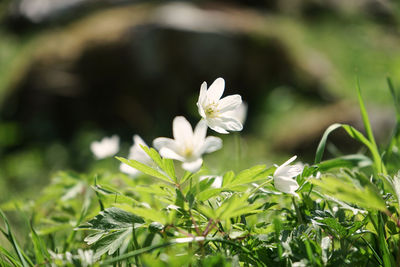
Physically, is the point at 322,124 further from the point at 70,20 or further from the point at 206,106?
the point at 70,20

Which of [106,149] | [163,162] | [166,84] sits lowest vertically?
[166,84]

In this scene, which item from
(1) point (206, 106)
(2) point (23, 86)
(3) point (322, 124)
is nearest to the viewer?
(1) point (206, 106)

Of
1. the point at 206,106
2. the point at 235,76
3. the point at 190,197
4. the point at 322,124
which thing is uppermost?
the point at 206,106

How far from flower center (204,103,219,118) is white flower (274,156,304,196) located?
0.16 metres

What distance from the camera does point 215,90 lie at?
2.73ft

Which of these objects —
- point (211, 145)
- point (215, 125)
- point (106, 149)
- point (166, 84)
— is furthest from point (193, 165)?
point (166, 84)

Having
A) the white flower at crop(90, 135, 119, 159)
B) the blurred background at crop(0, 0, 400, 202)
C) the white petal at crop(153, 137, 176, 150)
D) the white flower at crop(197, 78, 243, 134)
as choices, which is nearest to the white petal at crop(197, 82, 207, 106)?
the white flower at crop(197, 78, 243, 134)

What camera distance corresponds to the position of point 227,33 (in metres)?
5.57

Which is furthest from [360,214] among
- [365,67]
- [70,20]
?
[70,20]

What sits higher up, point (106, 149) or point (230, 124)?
point (230, 124)

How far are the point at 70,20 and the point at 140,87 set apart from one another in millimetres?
2535

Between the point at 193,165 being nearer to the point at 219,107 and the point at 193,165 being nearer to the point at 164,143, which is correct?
the point at 164,143

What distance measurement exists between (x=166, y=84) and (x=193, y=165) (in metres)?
4.81

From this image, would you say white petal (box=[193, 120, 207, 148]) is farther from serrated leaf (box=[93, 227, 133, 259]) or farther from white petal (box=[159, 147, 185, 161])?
serrated leaf (box=[93, 227, 133, 259])
